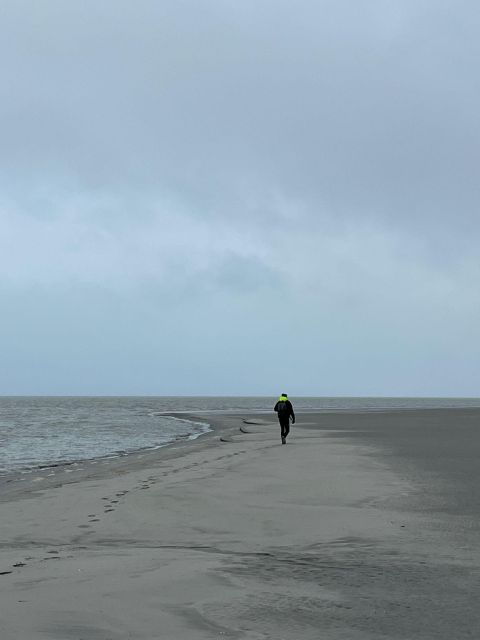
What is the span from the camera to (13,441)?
3622 cm

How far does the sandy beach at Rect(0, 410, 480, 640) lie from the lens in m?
6.20

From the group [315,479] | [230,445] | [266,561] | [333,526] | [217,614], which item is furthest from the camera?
[230,445]

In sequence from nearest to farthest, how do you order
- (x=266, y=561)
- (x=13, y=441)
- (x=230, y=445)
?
1. (x=266, y=561)
2. (x=230, y=445)
3. (x=13, y=441)

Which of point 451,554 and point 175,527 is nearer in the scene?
point 451,554

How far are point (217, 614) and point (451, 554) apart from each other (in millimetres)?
3872

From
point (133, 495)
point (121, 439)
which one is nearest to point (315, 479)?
point (133, 495)

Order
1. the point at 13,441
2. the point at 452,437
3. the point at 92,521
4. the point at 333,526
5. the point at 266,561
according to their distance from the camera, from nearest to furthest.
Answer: the point at 266,561
the point at 333,526
the point at 92,521
the point at 452,437
the point at 13,441

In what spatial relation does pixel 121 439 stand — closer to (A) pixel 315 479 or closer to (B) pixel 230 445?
(B) pixel 230 445

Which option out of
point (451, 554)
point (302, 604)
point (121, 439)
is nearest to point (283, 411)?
point (121, 439)

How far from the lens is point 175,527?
36.2 ft

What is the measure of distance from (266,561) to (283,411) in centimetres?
2137

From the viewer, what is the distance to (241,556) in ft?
29.1

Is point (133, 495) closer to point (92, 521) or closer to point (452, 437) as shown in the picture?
point (92, 521)

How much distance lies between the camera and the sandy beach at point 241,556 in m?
6.20
